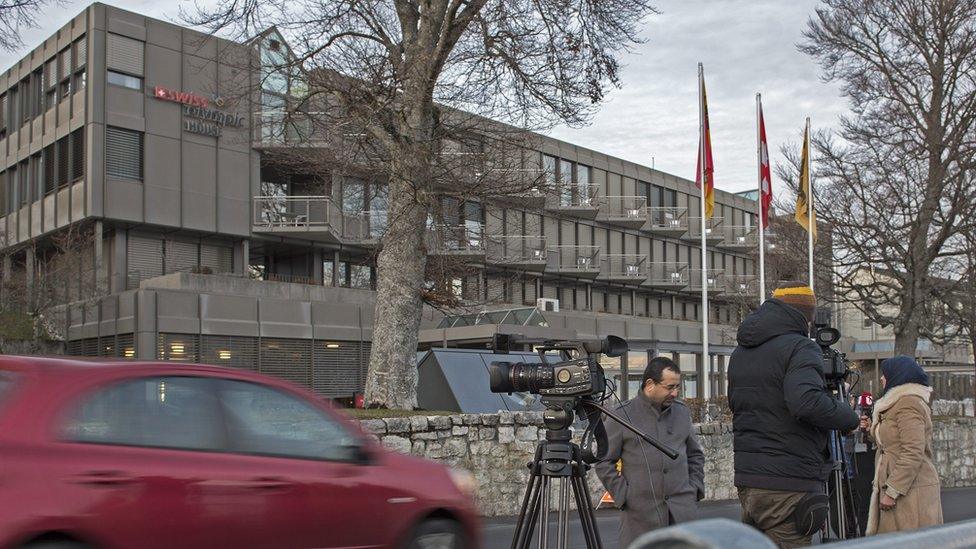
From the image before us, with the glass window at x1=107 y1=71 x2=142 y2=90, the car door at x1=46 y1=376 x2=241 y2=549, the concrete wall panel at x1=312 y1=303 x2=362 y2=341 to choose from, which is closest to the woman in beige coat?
the car door at x1=46 y1=376 x2=241 y2=549

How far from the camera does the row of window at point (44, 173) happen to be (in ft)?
112

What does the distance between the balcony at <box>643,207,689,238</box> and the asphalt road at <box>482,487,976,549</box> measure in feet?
135

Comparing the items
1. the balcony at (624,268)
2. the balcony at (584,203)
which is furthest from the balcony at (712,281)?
the balcony at (584,203)

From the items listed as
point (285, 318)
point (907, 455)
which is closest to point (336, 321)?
point (285, 318)

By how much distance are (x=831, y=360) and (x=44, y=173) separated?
33.1 meters

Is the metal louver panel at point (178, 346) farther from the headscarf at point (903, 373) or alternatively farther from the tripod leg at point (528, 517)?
the tripod leg at point (528, 517)

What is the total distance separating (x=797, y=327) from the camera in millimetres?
5578

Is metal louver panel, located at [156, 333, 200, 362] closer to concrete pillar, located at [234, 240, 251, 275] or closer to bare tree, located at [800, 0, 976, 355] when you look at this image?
concrete pillar, located at [234, 240, 251, 275]

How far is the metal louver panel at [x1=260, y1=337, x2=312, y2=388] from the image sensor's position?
1359 inches

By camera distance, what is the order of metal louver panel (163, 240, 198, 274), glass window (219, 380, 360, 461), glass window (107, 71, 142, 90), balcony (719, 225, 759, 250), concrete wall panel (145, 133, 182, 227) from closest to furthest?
glass window (219, 380, 360, 461) < glass window (107, 71, 142, 90) < concrete wall panel (145, 133, 182, 227) < metal louver panel (163, 240, 198, 274) < balcony (719, 225, 759, 250)

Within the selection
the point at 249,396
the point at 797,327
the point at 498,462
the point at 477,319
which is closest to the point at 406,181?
the point at 498,462

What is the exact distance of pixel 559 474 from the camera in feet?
19.0

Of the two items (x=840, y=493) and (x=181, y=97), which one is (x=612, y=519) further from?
(x=181, y=97)

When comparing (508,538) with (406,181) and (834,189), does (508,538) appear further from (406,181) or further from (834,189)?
(834,189)
